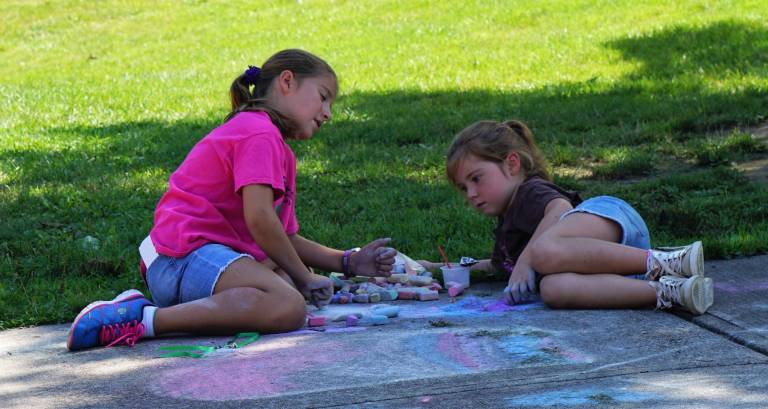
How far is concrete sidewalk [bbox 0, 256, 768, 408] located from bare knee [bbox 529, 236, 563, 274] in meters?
0.17

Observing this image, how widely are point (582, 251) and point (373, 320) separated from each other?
0.85 meters

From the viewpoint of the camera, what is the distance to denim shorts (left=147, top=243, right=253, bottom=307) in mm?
3844

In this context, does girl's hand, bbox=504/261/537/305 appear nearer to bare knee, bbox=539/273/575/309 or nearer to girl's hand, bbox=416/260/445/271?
bare knee, bbox=539/273/575/309

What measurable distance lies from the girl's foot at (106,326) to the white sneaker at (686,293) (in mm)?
1933

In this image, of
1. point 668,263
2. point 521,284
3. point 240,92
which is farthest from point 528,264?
point 240,92

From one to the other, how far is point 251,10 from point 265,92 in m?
15.0

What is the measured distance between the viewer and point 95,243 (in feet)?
18.0

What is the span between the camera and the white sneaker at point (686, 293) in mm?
3734

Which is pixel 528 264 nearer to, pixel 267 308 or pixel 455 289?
pixel 455 289

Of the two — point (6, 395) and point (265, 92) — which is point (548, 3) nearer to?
point (265, 92)

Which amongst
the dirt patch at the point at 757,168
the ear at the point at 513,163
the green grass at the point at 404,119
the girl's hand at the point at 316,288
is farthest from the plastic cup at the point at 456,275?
the dirt patch at the point at 757,168

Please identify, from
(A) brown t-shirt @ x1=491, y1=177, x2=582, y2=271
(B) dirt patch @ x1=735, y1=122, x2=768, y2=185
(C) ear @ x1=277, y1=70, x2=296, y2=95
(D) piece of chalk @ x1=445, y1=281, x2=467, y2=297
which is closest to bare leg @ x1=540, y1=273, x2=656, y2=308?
(A) brown t-shirt @ x1=491, y1=177, x2=582, y2=271

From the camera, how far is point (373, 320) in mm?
3969

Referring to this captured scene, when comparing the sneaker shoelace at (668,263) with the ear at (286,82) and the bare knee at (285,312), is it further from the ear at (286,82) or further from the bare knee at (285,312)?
the ear at (286,82)
